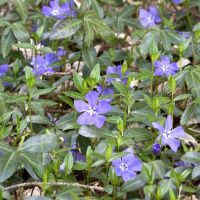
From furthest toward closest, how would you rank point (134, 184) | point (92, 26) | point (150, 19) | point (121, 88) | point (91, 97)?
point (150, 19) → point (92, 26) → point (121, 88) → point (91, 97) → point (134, 184)

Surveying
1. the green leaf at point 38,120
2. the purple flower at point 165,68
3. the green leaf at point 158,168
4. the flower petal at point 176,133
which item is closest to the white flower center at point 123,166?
the green leaf at point 158,168

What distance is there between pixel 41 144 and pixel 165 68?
0.89 m

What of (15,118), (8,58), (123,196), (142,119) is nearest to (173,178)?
(123,196)

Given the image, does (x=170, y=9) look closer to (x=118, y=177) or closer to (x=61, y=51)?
(x=61, y=51)

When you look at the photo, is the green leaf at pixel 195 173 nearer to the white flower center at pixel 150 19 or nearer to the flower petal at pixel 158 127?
the flower petal at pixel 158 127

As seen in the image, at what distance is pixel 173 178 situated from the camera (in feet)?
7.67

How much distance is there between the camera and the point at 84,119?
263 cm

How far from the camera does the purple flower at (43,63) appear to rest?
10.9ft

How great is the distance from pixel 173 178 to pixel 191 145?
69cm

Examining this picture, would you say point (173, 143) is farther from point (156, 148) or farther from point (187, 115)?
point (187, 115)

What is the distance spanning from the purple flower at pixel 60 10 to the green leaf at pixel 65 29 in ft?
0.59

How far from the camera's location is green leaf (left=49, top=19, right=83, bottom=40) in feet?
10.4

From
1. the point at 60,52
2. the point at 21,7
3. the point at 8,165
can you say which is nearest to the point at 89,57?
the point at 60,52

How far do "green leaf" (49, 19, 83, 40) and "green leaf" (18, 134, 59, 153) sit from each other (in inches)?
31.2
